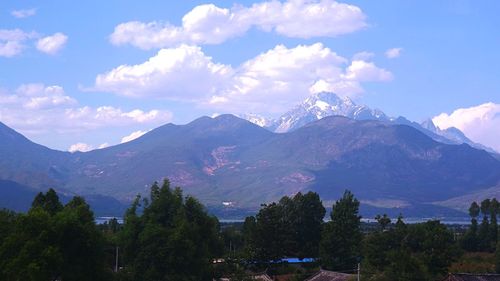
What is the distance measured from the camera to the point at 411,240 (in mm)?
47562

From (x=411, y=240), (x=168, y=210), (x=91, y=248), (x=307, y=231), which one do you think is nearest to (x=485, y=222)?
(x=307, y=231)

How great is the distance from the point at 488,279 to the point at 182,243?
18.6 meters

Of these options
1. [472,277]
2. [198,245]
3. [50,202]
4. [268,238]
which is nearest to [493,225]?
[268,238]

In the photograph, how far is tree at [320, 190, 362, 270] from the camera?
54.5 metres

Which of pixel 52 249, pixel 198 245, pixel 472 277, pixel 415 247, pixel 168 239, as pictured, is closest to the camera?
pixel 52 249

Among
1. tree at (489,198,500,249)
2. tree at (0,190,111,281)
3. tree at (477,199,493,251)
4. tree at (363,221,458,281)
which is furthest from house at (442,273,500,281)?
tree at (477,199,493,251)

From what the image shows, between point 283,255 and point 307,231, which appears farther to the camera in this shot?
point 307,231

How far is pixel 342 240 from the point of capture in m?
55.0

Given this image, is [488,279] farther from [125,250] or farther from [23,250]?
[23,250]

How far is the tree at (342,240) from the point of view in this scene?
5447 centimetres

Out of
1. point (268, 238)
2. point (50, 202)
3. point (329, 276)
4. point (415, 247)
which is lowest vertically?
point (329, 276)

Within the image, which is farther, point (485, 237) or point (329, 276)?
point (485, 237)

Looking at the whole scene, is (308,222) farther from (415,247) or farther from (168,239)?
(168,239)

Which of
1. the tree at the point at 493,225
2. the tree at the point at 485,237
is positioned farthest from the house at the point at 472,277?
the tree at the point at 485,237
